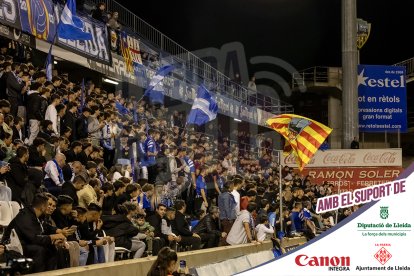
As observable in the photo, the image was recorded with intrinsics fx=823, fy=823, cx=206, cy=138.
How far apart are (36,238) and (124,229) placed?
3.40m

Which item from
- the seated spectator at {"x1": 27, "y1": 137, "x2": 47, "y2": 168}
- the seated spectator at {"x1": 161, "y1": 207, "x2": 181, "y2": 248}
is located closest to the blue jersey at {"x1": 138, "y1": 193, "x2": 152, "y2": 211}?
the seated spectator at {"x1": 161, "y1": 207, "x2": 181, "y2": 248}

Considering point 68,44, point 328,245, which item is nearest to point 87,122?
point 68,44

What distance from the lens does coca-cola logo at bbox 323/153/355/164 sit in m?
36.5

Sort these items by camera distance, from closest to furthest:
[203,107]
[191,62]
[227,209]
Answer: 1. [227,209]
2. [203,107]
3. [191,62]

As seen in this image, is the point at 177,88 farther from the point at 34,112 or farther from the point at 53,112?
the point at 34,112

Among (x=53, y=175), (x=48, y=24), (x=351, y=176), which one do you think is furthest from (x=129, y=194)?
(x=351, y=176)

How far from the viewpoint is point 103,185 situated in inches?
593

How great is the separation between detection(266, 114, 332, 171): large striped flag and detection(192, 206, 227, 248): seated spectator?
279cm

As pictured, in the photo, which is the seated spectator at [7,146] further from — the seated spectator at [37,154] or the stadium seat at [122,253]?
the stadium seat at [122,253]

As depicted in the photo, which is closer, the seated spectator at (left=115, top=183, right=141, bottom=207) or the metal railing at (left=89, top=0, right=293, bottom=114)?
the seated spectator at (left=115, top=183, right=141, bottom=207)

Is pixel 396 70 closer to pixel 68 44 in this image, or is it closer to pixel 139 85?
pixel 139 85

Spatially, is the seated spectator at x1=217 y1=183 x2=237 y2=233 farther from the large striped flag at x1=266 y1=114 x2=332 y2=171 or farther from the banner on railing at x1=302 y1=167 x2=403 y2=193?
the banner on railing at x1=302 y1=167 x2=403 y2=193

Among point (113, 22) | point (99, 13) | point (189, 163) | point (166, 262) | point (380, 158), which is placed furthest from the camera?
point (380, 158)

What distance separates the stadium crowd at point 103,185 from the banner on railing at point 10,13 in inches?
39.4
